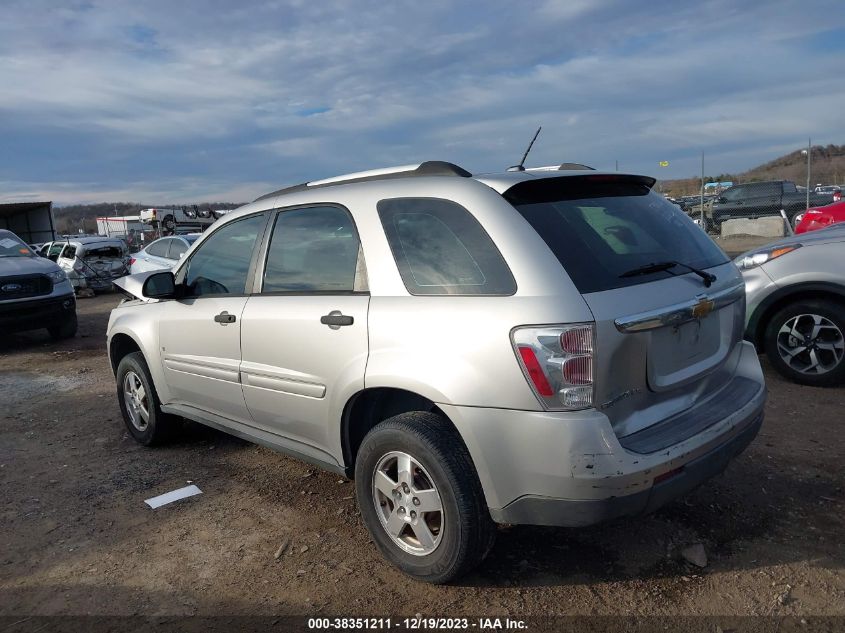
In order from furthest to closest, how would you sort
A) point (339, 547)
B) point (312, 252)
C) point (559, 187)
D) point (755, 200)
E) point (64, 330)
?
point (755, 200)
point (64, 330)
point (312, 252)
point (339, 547)
point (559, 187)

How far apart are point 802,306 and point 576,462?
4042 millimetres

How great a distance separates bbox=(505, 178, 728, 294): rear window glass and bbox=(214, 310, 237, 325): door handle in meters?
1.86

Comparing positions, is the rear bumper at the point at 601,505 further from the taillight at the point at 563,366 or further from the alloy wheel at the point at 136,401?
the alloy wheel at the point at 136,401

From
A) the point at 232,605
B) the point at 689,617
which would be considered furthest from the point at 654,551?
the point at 232,605

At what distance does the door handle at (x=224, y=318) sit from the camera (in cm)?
383

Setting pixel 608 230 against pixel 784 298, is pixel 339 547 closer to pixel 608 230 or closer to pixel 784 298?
pixel 608 230

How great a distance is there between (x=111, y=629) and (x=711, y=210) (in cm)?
2262

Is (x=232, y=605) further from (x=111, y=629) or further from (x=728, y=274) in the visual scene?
(x=728, y=274)

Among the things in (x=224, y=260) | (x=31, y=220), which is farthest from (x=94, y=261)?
(x=224, y=260)

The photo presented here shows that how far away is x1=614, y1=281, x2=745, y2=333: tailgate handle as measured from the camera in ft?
8.27

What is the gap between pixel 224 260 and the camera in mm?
4160

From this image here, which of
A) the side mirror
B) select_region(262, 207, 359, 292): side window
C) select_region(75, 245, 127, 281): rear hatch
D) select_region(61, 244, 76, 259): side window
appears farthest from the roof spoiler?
select_region(61, 244, 76, 259): side window

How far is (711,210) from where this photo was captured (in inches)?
865

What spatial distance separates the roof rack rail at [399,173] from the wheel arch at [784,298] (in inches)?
148
